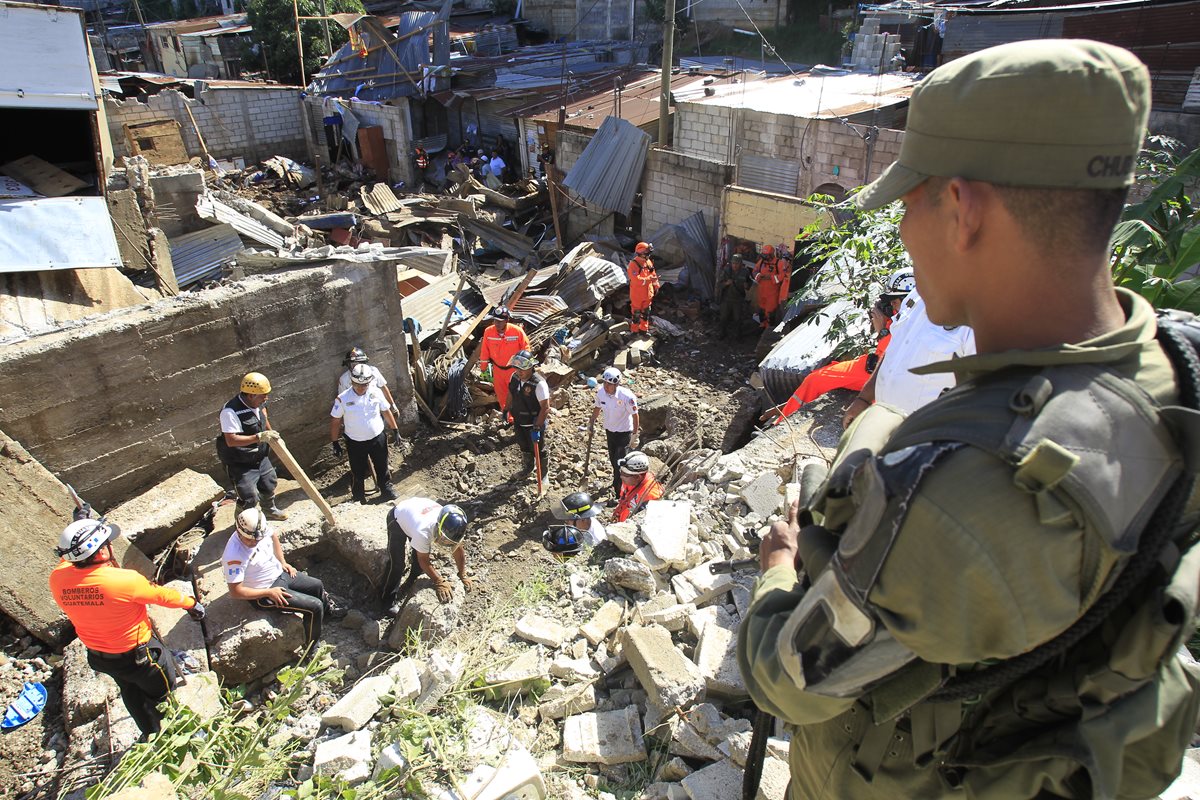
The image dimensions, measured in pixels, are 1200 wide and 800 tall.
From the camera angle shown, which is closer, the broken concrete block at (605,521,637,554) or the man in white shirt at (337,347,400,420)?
the broken concrete block at (605,521,637,554)

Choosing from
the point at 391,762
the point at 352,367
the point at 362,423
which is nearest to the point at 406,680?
the point at 391,762

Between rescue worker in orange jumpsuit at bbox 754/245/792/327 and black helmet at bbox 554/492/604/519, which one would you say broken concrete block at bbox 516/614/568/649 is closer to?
black helmet at bbox 554/492/604/519

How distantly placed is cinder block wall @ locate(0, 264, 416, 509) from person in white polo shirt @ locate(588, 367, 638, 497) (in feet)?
8.16

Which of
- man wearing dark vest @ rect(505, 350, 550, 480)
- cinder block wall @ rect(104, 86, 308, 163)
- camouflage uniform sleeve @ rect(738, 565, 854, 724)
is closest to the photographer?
camouflage uniform sleeve @ rect(738, 565, 854, 724)

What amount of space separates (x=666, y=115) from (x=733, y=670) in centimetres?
1236

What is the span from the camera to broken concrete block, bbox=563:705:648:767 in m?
3.15

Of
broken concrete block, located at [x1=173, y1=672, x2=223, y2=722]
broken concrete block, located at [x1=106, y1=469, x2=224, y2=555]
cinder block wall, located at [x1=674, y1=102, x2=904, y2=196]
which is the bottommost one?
broken concrete block, located at [x1=173, y1=672, x2=223, y2=722]

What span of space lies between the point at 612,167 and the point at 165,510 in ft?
35.1

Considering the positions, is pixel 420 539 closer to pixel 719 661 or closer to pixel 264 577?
pixel 264 577

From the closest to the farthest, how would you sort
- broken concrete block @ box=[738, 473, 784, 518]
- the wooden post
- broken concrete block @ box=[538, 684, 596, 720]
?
broken concrete block @ box=[538, 684, 596, 720] → broken concrete block @ box=[738, 473, 784, 518] → the wooden post

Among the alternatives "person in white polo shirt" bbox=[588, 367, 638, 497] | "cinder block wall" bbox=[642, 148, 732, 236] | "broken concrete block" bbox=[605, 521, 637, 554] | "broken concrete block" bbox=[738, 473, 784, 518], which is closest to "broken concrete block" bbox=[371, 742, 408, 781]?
"broken concrete block" bbox=[605, 521, 637, 554]

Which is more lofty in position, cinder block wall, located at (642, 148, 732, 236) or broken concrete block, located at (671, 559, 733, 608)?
cinder block wall, located at (642, 148, 732, 236)

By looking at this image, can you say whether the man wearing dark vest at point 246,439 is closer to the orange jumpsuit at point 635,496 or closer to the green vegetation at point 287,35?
the orange jumpsuit at point 635,496

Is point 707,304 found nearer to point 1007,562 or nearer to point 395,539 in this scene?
point 395,539
